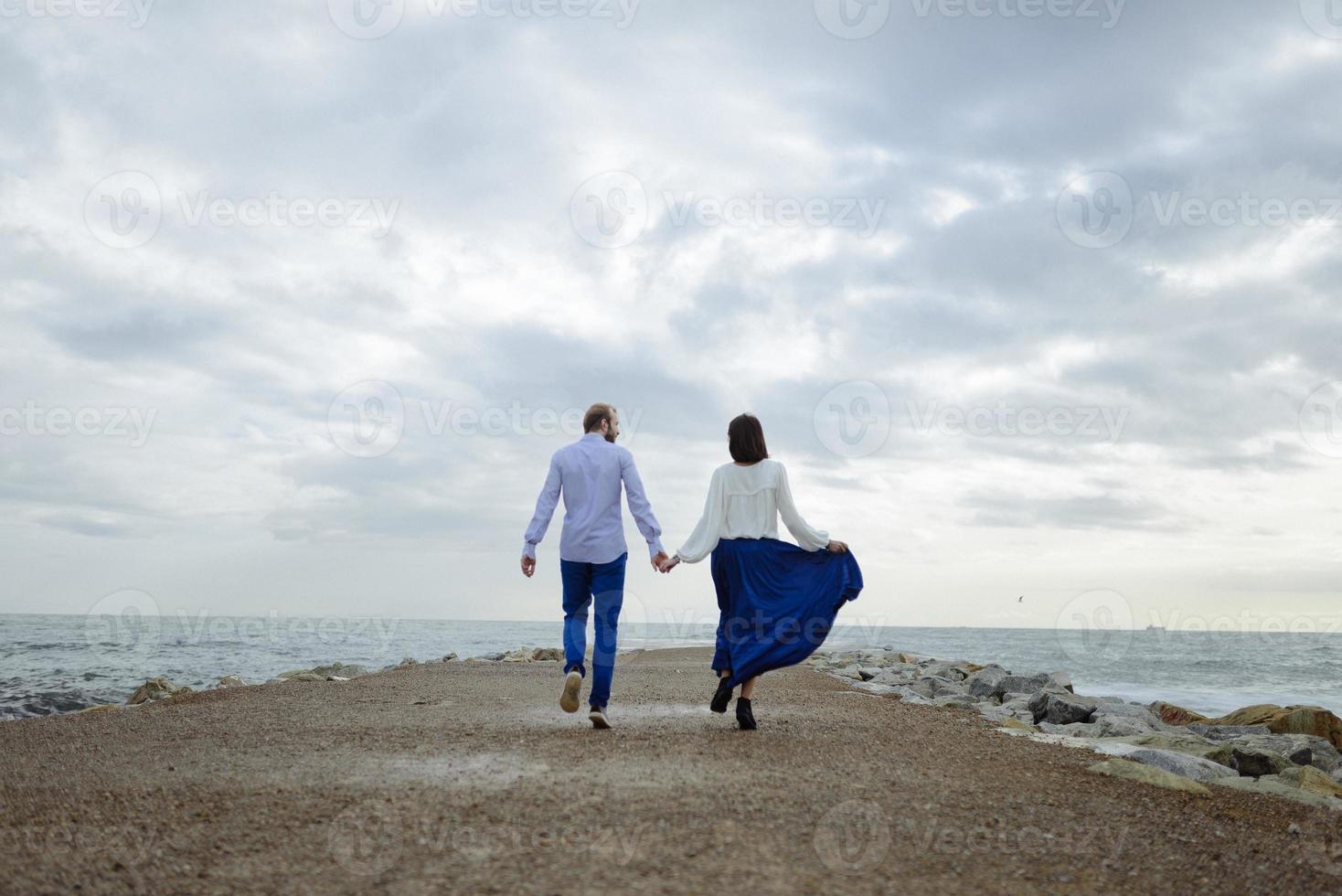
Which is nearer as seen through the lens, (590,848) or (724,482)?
(590,848)

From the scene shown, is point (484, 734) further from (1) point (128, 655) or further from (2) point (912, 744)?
(1) point (128, 655)

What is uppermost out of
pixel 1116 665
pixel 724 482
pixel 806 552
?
pixel 724 482

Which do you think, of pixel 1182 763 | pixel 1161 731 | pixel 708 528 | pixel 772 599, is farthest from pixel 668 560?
pixel 1161 731

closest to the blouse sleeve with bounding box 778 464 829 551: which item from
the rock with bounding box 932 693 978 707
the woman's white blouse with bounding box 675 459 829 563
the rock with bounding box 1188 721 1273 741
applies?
the woman's white blouse with bounding box 675 459 829 563

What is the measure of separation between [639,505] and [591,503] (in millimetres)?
360

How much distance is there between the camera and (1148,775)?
5465 millimetres

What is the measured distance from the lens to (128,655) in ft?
76.7

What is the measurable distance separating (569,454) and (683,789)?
10.5ft

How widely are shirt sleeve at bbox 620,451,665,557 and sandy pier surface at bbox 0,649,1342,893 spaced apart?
136 centimetres

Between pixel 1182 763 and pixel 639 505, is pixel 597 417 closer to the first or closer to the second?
pixel 639 505

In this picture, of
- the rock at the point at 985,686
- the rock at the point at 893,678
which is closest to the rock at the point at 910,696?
the rock at the point at 985,686

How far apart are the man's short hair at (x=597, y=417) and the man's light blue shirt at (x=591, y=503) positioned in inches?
6.1

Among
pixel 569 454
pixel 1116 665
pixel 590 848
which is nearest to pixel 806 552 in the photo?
pixel 569 454

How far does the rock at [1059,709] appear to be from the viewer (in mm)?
10281
